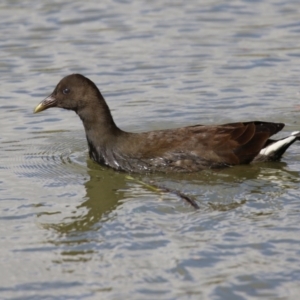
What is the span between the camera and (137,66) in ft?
42.5

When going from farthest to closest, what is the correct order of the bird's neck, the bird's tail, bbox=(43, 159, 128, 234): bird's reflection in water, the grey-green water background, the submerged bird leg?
the bird's neck
the bird's tail
the submerged bird leg
bbox=(43, 159, 128, 234): bird's reflection in water
the grey-green water background

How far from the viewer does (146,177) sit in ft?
29.8

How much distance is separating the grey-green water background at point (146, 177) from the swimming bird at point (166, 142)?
172 millimetres

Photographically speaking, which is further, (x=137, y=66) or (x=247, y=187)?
(x=137, y=66)

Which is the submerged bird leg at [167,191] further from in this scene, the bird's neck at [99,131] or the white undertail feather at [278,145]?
the white undertail feather at [278,145]

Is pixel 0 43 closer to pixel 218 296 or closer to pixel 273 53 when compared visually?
pixel 273 53

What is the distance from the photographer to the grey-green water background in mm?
6613

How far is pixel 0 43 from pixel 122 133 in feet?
16.7

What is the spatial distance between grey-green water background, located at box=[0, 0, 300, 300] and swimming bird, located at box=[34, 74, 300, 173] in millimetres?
172

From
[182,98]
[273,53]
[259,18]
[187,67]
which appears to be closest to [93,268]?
[182,98]

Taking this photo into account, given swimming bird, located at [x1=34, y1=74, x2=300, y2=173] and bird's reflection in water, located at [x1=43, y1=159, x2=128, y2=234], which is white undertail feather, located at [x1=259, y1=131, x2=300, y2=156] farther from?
bird's reflection in water, located at [x1=43, y1=159, x2=128, y2=234]

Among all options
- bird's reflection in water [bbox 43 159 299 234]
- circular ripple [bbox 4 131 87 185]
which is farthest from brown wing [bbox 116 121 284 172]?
circular ripple [bbox 4 131 87 185]

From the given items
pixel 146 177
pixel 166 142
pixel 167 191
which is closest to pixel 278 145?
pixel 166 142

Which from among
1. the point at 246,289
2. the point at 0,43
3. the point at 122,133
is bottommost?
the point at 246,289
